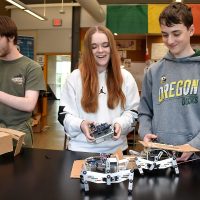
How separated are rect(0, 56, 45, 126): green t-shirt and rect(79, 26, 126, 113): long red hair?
0.84ft

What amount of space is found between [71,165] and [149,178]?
1.03 ft

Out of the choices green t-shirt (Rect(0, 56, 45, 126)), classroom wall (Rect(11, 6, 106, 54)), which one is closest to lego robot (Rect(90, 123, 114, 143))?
green t-shirt (Rect(0, 56, 45, 126))

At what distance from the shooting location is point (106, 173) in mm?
893

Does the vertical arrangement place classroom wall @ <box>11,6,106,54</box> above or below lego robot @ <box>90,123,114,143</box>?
above

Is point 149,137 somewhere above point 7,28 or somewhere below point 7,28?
below

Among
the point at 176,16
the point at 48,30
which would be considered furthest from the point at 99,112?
the point at 48,30

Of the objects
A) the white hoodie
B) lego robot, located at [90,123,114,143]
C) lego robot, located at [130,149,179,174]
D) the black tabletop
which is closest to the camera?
the black tabletop

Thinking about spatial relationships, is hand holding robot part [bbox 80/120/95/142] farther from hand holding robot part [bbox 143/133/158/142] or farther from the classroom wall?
the classroom wall

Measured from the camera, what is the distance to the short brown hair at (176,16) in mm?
1274

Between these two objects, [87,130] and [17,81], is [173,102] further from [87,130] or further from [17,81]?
[17,81]

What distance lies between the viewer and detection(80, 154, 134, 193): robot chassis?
2.89 feet

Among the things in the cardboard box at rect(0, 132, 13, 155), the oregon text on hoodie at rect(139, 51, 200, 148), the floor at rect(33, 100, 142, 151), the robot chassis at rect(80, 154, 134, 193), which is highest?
the oregon text on hoodie at rect(139, 51, 200, 148)

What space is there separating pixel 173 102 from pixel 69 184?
0.63 meters

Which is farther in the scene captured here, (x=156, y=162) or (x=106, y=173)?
(x=156, y=162)
